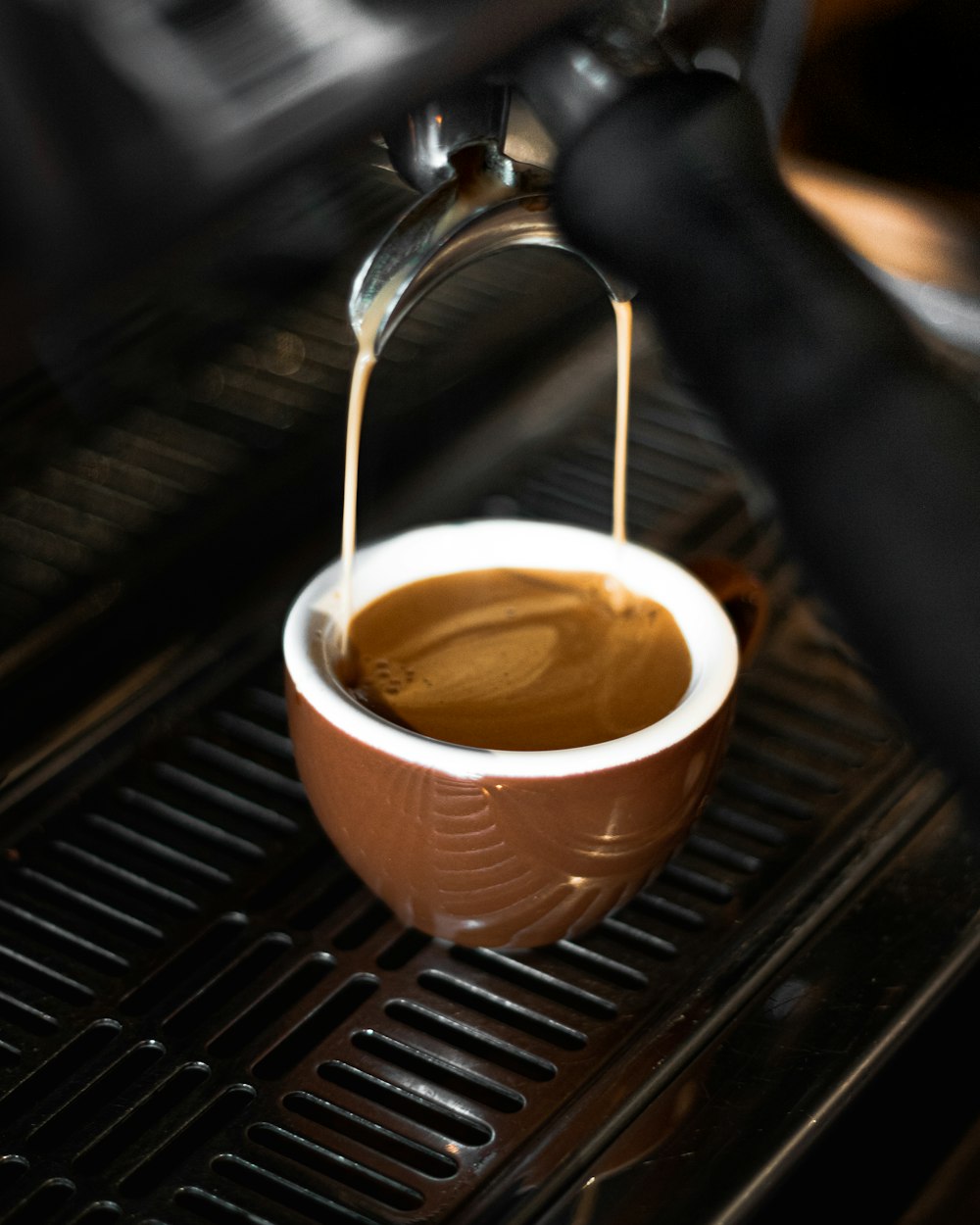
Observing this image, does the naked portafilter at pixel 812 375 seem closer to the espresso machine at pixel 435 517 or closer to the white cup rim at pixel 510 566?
the espresso machine at pixel 435 517

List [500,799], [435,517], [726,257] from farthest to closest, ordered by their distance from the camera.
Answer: [435,517]
[500,799]
[726,257]

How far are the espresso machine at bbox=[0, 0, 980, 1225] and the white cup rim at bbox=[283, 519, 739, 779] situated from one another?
3.3 inches

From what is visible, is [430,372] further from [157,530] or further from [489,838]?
[489,838]

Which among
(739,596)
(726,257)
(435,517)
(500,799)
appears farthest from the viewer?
(435,517)

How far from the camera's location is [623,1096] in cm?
44

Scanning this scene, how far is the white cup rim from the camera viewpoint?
432 mm

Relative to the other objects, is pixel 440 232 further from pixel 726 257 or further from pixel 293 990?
pixel 293 990

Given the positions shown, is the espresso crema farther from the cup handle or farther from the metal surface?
the metal surface

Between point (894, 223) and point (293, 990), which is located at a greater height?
point (894, 223)

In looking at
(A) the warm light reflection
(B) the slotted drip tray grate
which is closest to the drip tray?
(B) the slotted drip tray grate

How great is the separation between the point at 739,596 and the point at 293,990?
212 millimetres

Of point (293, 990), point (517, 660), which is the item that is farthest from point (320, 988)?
point (517, 660)

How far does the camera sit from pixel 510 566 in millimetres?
546

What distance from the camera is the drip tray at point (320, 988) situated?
417 mm
